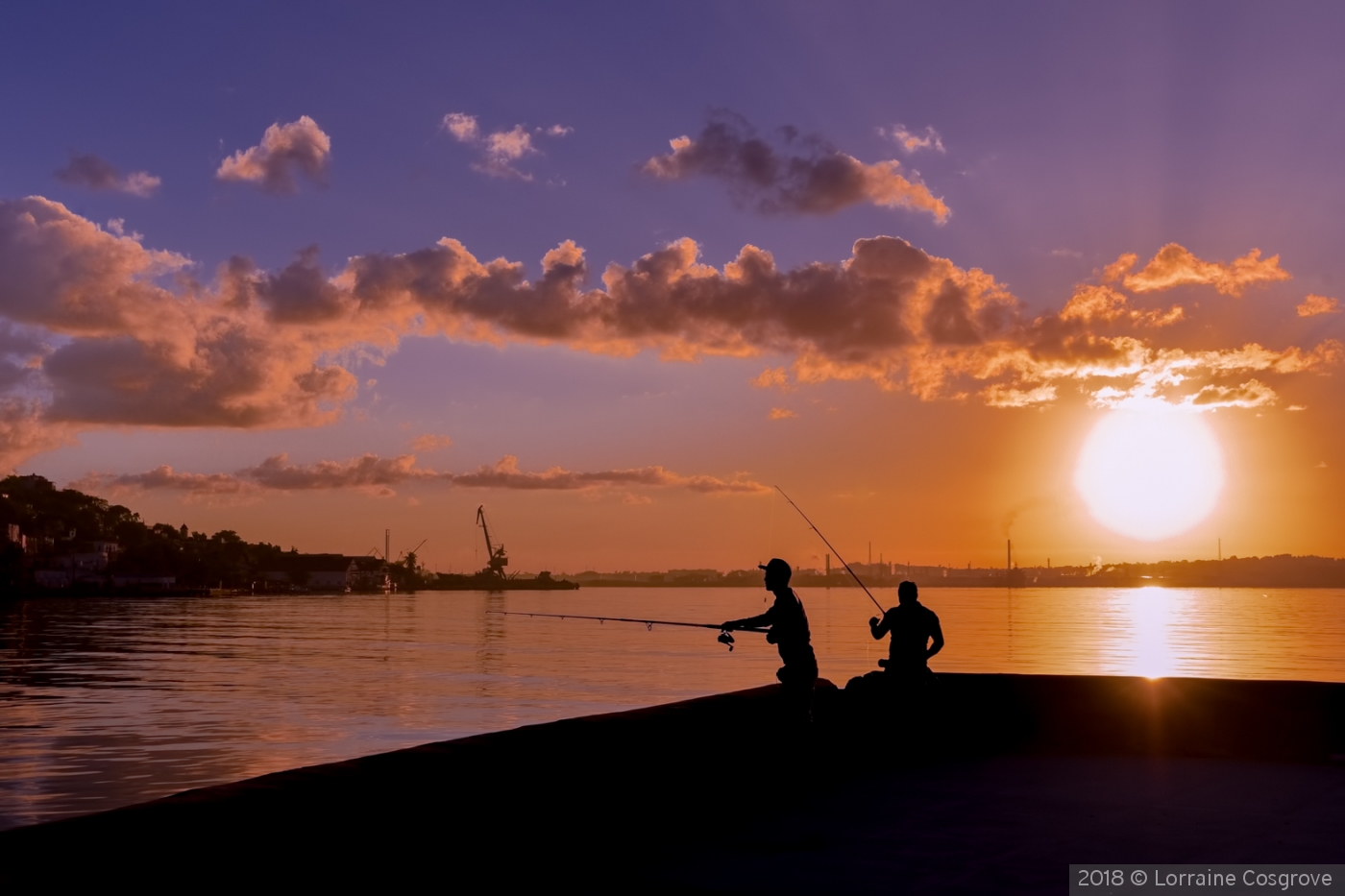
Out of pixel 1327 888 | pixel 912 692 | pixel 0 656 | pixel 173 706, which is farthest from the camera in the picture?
pixel 0 656

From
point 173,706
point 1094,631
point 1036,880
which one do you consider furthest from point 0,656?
point 1094,631

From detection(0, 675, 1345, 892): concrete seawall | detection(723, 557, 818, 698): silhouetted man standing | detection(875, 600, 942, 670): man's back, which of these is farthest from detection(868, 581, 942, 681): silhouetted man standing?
detection(723, 557, 818, 698): silhouetted man standing

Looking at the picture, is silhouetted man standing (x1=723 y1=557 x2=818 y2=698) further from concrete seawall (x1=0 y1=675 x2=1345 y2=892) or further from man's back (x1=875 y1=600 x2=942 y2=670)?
man's back (x1=875 y1=600 x2=942 y2=670)

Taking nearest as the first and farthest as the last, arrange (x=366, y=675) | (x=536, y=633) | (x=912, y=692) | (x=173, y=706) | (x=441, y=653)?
(x=912, y=692) → (x=173, y=706) → (x=366, y=675) → (x=441, y=653) → (x=536, y=633)

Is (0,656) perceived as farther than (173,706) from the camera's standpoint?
Yes

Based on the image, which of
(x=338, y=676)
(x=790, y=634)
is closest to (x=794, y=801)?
(x=790, y=634)

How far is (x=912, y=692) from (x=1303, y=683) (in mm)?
3870

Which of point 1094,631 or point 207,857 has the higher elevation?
point 207,857

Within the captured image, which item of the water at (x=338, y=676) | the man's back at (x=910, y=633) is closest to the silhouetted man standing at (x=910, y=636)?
the man's back at (x=910, y=633)

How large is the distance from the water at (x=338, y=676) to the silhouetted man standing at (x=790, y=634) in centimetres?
1172

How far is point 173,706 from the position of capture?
1300 inches

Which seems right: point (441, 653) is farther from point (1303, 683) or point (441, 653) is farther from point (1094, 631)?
point (1094, 631)

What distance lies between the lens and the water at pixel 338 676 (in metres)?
22.8

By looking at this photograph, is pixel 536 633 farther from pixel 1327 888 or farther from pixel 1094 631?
pixel 1327 888
